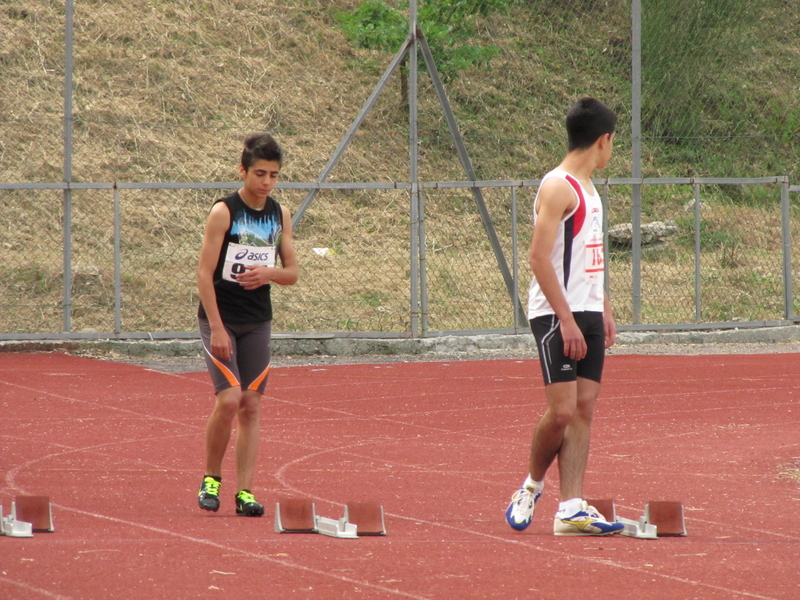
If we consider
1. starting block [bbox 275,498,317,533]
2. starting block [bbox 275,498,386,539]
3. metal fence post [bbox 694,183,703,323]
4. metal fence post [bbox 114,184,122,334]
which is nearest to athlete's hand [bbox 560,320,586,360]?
starting block [bbox 275,498,386,539]

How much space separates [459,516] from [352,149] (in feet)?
39.7

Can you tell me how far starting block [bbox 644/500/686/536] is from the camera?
5.05 m

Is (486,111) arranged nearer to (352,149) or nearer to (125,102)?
(352,149)

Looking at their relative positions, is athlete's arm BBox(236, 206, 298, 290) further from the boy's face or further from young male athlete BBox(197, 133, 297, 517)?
the boy's face

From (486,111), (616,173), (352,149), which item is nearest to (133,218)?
(352,149)

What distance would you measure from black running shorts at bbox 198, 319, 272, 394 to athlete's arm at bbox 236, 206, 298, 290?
0.74 feet

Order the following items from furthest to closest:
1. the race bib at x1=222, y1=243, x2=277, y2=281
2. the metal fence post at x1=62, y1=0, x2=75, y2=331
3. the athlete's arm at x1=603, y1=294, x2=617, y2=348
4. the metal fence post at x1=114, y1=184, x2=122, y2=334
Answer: the metal fence post at x1=114, y1=184, x2=122, y2=334
the metal fence post at x1=62, y1=0, x2=75, y2=331
the race bib at x1=222, y1=243, x2=277, y2=281
the athlete's arm at x1=603, y1=294, x2=617, y2=348

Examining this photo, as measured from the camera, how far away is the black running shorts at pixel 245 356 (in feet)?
18.4

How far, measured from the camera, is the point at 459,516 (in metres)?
5.59

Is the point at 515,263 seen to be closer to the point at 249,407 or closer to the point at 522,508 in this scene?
the point at 249,407

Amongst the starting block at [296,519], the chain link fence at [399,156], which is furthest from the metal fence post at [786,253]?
the starting block at [296,519]

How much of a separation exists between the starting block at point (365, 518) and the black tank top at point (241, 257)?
46.1 inches

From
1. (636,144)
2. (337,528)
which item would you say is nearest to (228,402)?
(337,528)

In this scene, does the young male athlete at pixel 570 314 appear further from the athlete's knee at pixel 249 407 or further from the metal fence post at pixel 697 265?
the metal fence post at pixel 697 265
